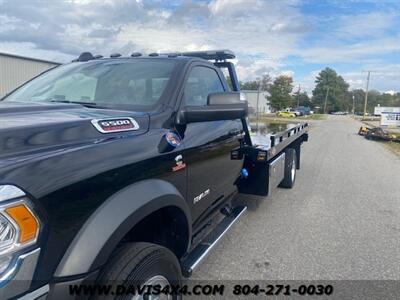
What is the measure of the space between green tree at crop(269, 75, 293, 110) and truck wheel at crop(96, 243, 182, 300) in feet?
247

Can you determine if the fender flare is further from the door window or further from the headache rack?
the headache rack

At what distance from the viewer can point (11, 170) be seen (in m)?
1.42

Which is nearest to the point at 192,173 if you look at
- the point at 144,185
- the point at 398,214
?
the point at 144,185

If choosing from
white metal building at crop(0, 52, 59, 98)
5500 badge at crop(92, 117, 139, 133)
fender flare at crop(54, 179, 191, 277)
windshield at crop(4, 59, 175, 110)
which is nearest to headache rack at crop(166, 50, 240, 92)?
windshield at crop(4, 59, 175, 110)

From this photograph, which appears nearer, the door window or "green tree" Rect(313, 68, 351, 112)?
the door window

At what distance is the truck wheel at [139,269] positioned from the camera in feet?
5.77

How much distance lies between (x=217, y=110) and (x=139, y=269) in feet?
4.01

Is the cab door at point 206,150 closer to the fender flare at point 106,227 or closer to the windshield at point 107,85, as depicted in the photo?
the windshield at point 107,85

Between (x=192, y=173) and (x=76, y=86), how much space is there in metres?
1.28

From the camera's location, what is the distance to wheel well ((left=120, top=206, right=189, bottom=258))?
7.95ft

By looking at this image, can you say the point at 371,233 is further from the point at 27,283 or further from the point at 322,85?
the point at 322,85

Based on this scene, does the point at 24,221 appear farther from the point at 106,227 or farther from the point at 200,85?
the point at 200,85

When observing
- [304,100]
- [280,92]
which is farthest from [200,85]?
[304,100]

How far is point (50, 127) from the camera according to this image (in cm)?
186
